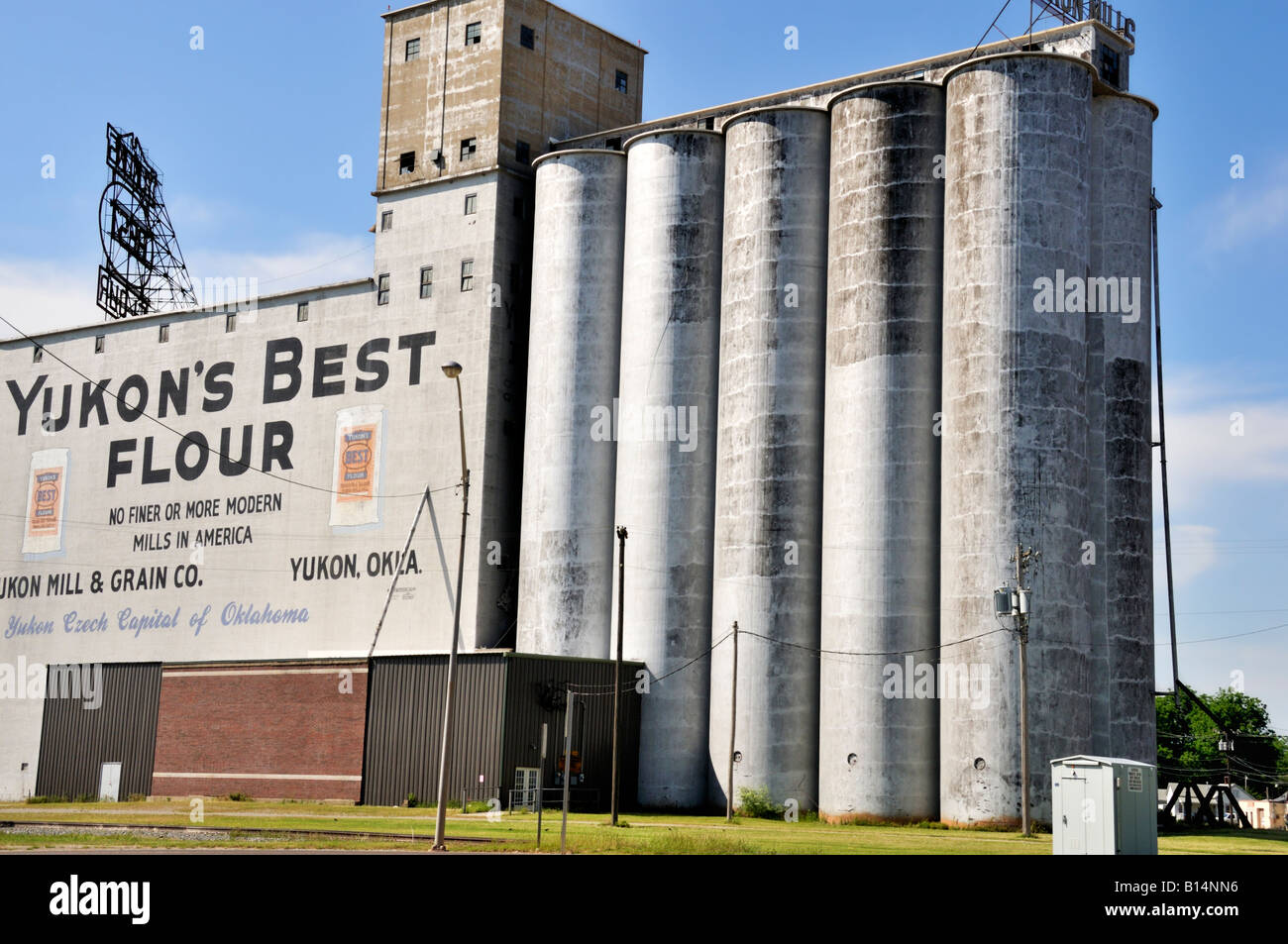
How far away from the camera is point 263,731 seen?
59031 millimetres

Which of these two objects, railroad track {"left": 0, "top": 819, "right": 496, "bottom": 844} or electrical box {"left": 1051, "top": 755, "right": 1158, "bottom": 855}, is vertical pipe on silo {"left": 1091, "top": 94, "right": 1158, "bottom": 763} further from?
railroad track {"left": 0, "top": 819, "right": 496, "bottom": 844}

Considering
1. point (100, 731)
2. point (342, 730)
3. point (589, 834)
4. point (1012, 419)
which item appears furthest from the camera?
point (100, 731)

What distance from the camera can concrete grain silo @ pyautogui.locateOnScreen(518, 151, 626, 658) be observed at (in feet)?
199

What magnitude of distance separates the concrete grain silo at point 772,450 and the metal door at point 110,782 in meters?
25.4

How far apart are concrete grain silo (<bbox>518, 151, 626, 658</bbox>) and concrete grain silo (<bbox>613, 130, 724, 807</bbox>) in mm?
1311

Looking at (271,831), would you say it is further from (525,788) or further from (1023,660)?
(1023,660)

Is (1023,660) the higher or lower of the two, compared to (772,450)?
lower

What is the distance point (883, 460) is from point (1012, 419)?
16.2 ft

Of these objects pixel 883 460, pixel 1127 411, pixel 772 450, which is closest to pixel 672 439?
pixel 772 450

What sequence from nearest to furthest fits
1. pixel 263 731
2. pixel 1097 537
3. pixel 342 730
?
pixel 1097 537
pixel 342 730
pixel 263 731

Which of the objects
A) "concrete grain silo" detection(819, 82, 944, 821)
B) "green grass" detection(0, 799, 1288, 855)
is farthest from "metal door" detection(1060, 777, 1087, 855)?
"concrete grain silo" detection(819, 82, 944, 821)

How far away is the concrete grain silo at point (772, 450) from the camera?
54688mm
